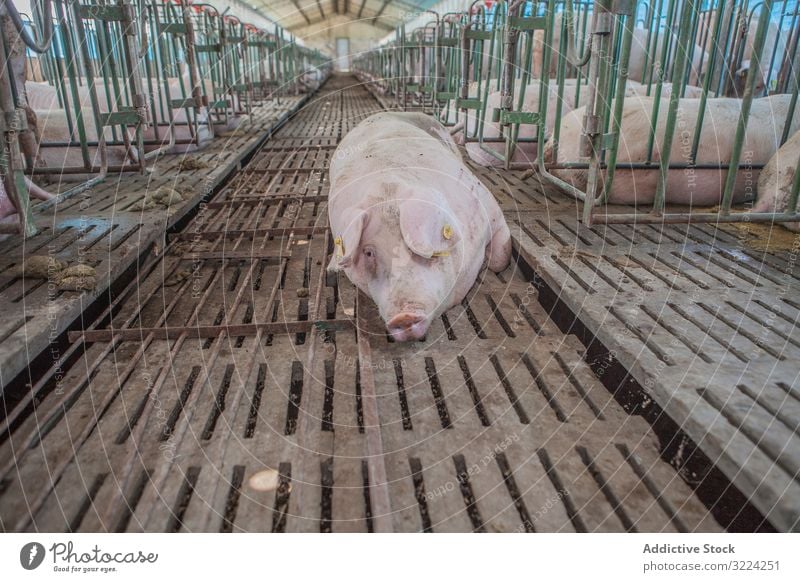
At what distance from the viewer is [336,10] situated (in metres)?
36.7

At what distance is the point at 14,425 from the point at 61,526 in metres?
0.77

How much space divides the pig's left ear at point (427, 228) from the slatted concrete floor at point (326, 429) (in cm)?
48

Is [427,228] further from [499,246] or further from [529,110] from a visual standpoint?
[529,110]

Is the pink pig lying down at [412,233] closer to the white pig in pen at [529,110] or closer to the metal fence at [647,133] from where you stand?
the metal fence at [647,133]

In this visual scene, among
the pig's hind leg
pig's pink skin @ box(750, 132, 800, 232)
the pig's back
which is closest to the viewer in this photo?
the pig's back

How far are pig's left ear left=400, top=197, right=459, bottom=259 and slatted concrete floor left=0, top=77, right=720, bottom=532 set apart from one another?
483 millimetres

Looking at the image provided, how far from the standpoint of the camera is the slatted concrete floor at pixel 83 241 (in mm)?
2631

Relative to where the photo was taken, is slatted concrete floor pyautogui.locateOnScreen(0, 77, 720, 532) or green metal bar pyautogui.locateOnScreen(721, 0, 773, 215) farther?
green metal bar pyautogui.locateOnScreen(721, 0, 773, 215)

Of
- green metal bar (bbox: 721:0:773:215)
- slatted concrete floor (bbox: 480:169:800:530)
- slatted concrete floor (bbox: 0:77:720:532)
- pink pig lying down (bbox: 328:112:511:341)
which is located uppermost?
green metal bar (bbox: 721:0:773:215)

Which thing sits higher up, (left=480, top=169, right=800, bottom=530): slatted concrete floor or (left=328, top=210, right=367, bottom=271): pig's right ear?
(left=328, top=210, right=367, bottom=271): pig's right ear

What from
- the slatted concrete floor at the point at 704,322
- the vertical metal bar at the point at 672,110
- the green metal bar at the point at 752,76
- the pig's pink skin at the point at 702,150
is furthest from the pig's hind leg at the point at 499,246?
the pig's pink skin at the point at 702,150

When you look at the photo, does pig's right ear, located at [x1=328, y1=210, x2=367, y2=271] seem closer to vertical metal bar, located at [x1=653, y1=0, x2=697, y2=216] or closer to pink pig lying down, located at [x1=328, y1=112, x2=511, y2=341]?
pink pig lying down, located at [x1=328, y1=112, x2=511, y2=341]

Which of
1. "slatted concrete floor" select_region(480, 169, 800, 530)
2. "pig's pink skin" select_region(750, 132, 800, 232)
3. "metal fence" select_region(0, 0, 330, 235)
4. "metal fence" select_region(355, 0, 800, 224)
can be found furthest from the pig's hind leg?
"metal fence" select_region(0, 0, 330, 235)

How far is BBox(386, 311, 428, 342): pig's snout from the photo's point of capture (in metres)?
2.47
